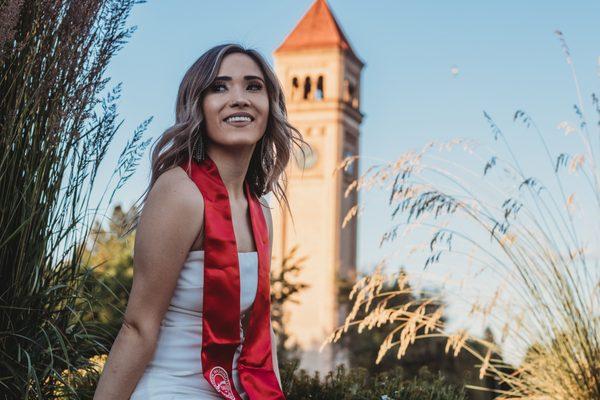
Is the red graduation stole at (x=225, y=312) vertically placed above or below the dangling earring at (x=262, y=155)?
below

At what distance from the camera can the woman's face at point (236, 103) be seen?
1410mm

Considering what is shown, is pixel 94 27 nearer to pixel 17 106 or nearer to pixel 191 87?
pixel 17 106

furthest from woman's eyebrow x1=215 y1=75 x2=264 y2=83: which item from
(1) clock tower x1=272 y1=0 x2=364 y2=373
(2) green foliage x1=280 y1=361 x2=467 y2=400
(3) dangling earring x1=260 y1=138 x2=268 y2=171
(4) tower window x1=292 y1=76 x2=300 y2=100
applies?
(4) tower window x1=292 y1=76 x2=300 y2=100

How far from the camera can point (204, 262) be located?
1.30 metres

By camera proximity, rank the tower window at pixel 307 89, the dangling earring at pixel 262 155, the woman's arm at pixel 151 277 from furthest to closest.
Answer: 1. the tower window at pixel 307 89
2. the dangling earring at pixel 262 155
3. the woman's arm at pixel 151 277

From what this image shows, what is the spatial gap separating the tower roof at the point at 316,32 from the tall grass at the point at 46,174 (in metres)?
41.8

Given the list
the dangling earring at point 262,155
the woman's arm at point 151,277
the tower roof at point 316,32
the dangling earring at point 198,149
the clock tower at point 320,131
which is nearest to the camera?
the woman's arm at point 151,277

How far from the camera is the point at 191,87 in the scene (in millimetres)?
1420

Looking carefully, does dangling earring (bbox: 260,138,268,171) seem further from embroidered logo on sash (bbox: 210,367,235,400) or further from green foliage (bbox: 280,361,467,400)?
green foliage (bbox: 280,361,467,400)

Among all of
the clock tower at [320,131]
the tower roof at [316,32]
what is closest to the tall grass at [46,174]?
the clock tower at [320,131]

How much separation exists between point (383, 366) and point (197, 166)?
25.7 metres

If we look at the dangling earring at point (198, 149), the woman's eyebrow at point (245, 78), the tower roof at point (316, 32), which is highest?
the tower roof at point (316, 32)

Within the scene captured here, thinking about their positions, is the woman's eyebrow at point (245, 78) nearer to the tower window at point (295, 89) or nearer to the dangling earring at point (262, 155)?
the dangling earring at point (262, 155)

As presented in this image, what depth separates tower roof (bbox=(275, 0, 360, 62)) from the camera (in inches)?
1715
